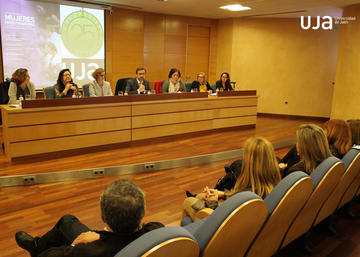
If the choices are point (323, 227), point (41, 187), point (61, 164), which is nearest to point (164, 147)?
point (61, 164)

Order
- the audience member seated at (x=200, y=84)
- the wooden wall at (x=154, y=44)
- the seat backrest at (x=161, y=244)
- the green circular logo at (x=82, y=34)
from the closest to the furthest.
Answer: the seat backrest at (x=161, y=244) < the audience member seated at (x=200, y=84) < the green circular logo at (x=82, y=34) < the wooden wall at (x=154, y=44)

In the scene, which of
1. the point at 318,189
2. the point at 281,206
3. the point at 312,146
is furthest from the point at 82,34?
the point at 281,206

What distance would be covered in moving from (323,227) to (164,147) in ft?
11.5

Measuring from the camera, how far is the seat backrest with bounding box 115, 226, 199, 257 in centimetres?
119

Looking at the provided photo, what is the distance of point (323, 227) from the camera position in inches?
126

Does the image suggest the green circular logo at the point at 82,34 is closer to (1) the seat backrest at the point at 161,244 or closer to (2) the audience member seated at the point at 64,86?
(2) the audience member seated at the point at 64,86

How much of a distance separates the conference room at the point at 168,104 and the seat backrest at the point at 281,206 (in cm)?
2

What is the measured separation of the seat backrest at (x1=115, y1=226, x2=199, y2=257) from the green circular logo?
7.86 metres

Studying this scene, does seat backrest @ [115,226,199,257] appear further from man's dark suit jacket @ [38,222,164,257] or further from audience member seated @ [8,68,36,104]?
audience member seated @ [8,68,36,104]

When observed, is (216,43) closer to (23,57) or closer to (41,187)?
(23,57)

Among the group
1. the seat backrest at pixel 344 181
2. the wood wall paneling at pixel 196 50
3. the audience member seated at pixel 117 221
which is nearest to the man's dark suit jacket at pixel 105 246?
the audience member seated at pixel 117 221

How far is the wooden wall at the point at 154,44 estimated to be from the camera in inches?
357

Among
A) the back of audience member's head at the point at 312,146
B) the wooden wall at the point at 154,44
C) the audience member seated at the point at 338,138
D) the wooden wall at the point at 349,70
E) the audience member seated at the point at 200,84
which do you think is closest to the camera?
the back of audience member's head at the point at 312,146

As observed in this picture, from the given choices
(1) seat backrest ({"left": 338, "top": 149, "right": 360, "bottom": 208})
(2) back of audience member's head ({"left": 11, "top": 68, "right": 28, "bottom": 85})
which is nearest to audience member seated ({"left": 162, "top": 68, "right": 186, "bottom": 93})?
(2) back of audience member's head ({"left": 11, "top": 68, "right": 28, "bottom": 85})
